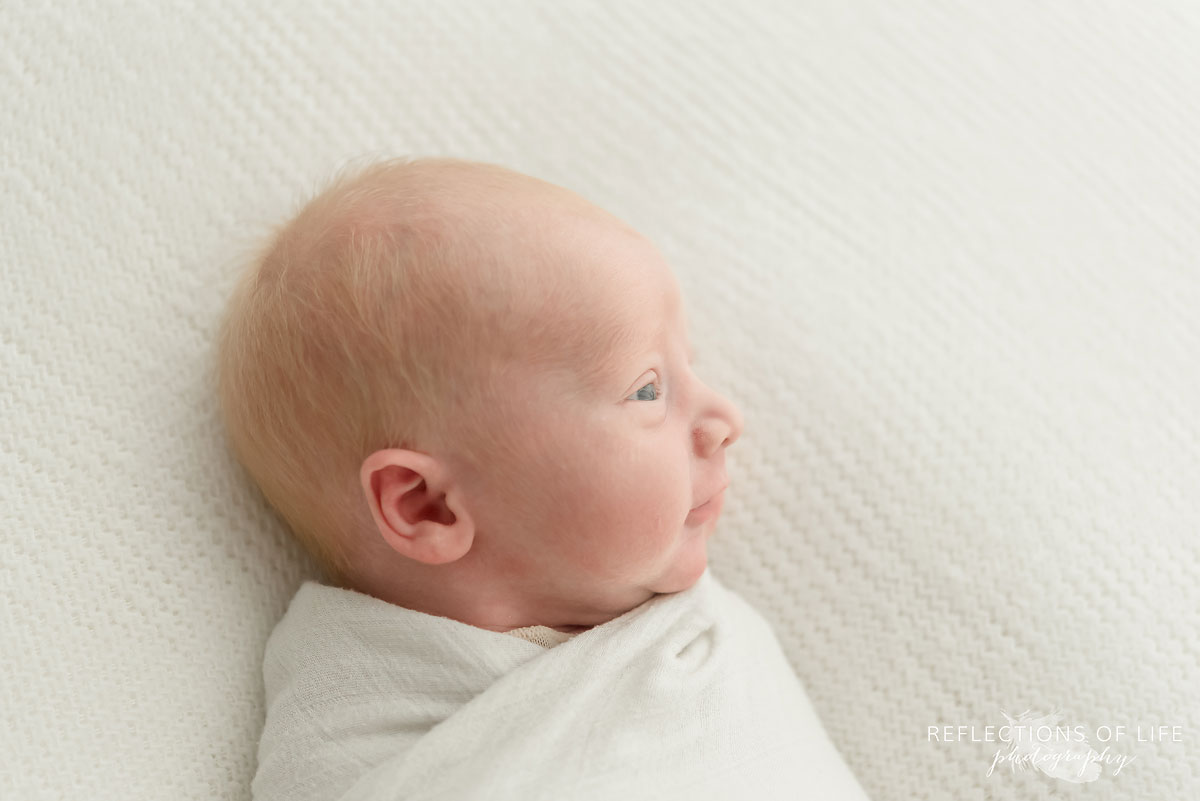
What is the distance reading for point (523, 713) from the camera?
39.4 inches

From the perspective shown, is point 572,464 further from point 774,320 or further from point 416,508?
point 774,320

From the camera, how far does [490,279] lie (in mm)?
1003

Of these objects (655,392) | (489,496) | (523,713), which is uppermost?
(655,392)

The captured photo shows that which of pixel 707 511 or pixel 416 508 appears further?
pixel 707 511

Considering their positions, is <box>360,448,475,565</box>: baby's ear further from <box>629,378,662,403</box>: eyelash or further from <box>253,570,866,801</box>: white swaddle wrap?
<box>629,378,662,403</box>: eyelash


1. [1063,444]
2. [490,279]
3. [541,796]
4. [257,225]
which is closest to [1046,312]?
[1063,444]

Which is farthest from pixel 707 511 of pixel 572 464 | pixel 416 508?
pixel 416 508

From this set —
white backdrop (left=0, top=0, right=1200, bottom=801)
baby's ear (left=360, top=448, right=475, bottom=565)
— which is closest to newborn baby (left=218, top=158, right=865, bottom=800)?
baby's ear (left=360, top=448, right=475, bottom=565)

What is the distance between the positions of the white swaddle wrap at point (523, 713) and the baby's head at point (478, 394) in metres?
0.06

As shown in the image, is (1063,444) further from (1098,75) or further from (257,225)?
(257,225)

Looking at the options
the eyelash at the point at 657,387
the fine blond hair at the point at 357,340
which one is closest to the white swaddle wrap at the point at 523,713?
the fine blond hair at the point at 357,340

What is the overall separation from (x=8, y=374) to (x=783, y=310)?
90 cm

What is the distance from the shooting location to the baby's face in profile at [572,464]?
101cm

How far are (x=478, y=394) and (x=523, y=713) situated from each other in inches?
11.9
